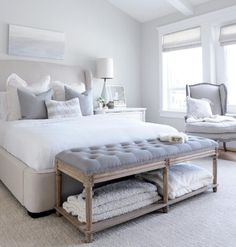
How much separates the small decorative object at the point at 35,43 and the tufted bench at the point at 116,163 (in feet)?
9.36

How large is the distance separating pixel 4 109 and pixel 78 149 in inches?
75.5

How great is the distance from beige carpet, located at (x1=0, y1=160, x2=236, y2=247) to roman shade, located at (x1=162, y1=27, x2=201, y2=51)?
3.50 meters

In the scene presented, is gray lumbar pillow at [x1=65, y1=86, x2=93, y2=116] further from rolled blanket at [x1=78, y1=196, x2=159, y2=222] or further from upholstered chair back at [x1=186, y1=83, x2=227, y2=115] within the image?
rolled blanket at [x1=78, y1=196, x2=159, y2=222]

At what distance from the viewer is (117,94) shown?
18.8ft

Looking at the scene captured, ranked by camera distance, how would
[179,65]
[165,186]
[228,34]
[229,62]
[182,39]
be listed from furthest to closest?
[179,65] < [182,39] < [229,62] < [228,34] < [165,186]

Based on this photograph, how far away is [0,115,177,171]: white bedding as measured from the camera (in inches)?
89.7

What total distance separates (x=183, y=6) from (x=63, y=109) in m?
2.97

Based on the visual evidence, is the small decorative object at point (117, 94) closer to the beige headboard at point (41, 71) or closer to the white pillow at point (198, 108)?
the beige headboard at point (41, 71)

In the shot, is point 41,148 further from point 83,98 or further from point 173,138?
point 83,98

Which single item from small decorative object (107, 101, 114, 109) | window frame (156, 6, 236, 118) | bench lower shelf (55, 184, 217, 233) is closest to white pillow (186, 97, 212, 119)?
window frame (156, 6, 236, 118)

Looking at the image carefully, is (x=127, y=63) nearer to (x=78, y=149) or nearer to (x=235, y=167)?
(x=235, y=167)

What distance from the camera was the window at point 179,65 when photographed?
5.27m

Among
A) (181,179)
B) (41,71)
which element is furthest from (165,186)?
(41,71)

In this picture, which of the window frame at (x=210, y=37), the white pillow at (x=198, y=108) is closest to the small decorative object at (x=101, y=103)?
the white pillow at (x=198, y=108)
